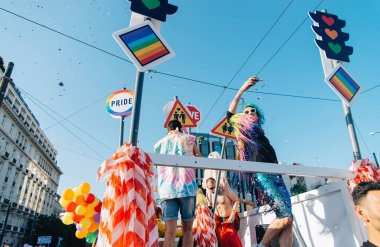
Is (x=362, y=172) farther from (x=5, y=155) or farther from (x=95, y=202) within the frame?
(x=5, y=155)

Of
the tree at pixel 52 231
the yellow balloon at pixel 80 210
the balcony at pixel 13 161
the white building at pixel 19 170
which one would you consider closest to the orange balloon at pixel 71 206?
the yellow balloon at pixel 80 210

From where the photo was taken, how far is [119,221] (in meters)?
1.41

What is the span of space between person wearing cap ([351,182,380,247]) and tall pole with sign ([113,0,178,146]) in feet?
4.93

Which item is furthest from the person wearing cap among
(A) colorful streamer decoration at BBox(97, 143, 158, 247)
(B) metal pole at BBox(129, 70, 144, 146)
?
(B) metal pole at BBox(129, 70, 144, 146)

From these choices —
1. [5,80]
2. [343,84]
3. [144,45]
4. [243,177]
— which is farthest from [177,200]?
[5,80]

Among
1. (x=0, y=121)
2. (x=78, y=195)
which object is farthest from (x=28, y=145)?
(x=78, y=195)

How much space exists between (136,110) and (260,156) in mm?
1422

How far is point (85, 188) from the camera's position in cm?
396

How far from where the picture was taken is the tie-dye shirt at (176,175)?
2578 millimetres

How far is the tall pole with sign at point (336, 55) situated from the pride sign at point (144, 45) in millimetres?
1880

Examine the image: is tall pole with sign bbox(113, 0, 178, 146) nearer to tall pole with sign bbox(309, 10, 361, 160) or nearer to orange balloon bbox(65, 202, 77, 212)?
tall pole with sign bbox(309, 10, 361, 160)

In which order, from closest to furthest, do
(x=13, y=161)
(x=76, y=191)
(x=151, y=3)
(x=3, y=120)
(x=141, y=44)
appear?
(x=141, y=44) < (x=151, y=3) < (x=76, y=191) < (x=3, y=120) < (x=13, y=161)

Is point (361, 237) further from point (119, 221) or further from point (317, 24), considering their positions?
point (317, 24)

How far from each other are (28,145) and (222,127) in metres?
57.1
